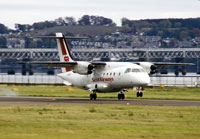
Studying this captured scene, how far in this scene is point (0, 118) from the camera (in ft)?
116

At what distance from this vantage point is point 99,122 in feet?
111

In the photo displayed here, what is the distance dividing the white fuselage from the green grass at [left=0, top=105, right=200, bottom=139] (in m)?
9.38

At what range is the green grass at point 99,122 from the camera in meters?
29.0

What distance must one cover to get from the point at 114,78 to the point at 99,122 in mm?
21033

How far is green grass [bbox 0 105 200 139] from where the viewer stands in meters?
29.0

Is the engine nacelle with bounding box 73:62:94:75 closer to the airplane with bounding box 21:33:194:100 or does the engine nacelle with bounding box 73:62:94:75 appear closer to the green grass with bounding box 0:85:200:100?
the airplane with bounding box 21:33:194:100

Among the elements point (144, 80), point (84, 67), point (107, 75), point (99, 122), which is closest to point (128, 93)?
point (107, 75)

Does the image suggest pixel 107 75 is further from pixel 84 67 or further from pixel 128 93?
pixel 128 93

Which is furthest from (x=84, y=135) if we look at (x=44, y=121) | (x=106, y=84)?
(x=106, y=84)

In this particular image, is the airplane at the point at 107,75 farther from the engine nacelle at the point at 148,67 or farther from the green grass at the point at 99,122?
the green grass at the point at 99,122

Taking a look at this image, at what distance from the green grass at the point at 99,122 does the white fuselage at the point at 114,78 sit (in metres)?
9.38

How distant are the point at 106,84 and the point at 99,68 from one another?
202 cm

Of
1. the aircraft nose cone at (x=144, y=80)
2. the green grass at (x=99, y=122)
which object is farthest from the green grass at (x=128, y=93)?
the green grass at (x=99, y=122)

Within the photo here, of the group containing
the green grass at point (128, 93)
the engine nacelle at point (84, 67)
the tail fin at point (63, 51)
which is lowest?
the green grass at point (128, 93)
